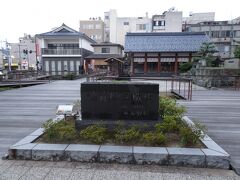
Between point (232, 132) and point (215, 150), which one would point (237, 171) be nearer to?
point (215, 150)

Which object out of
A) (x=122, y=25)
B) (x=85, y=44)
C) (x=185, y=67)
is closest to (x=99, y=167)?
(x=185, y=67)

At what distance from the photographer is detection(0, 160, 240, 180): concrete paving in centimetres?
348

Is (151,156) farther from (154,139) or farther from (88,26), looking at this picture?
(88,26)

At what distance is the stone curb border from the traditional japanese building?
2573 centimetres

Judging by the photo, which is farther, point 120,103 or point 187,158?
point 120,103

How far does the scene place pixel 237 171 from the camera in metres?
3.62

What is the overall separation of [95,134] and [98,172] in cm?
90

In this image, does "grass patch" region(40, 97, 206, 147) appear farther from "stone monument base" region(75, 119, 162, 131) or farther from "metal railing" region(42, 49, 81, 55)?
"metal railing" region(42, 49, 81, 55)

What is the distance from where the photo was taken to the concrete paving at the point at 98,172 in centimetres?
348

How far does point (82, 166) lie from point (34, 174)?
77cm

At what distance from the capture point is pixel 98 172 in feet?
11.9

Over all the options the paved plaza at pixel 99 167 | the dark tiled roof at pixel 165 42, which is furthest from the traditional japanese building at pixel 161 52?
the paved plaza at pixel 99 167

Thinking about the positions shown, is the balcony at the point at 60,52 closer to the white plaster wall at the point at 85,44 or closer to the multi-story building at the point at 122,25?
the white plaster wall at the point at 85,44

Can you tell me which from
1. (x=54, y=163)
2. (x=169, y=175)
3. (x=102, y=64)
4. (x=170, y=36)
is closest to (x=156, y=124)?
(x=169, y=175)
